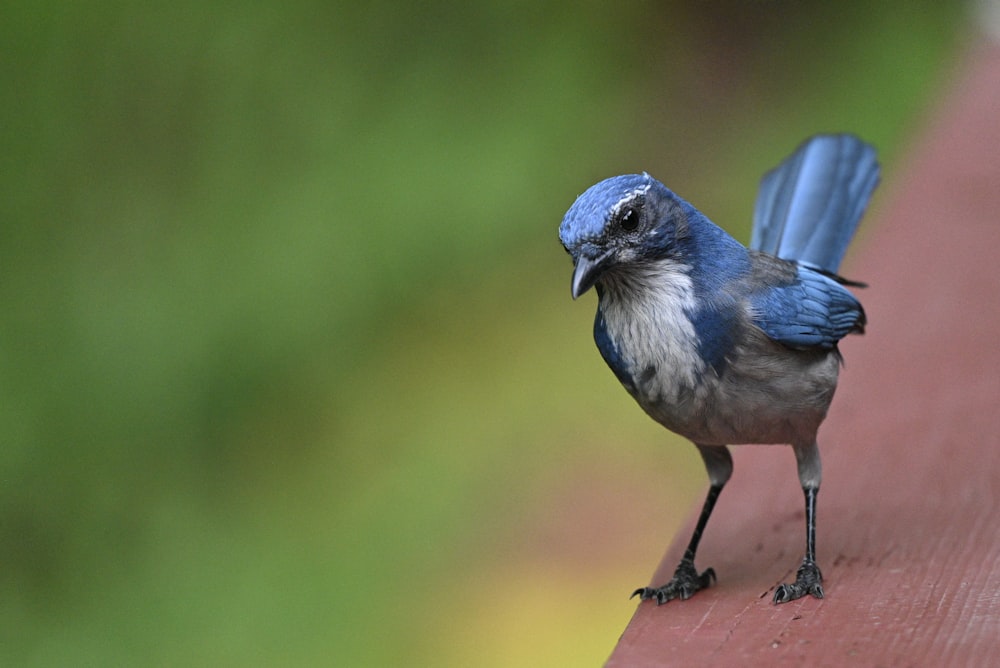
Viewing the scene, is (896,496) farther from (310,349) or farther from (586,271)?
(310,349)

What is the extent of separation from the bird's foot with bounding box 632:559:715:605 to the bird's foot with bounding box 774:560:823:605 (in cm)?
20

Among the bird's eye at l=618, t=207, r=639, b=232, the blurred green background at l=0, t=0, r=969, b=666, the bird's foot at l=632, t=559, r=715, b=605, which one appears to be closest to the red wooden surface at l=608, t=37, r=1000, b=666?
the bird's foot at l=632, t=559, r=715, b=605

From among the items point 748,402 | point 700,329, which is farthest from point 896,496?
point 700,329

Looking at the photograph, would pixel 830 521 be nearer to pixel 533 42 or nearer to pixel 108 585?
pixel 108 585

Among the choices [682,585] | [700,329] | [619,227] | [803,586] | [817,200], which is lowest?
[682,585]

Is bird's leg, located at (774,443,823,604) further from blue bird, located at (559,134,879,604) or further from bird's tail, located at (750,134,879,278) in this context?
bird's tail, located at (750,134,879,278)

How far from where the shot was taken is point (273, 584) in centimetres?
517

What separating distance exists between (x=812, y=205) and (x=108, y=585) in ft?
10.8

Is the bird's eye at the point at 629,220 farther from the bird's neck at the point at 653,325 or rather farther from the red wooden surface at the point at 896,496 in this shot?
the red wooden surface at the point at 896,496

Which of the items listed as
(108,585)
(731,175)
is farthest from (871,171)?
(731,175)

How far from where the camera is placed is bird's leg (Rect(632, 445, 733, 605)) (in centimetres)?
238

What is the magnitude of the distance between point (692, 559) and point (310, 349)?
372 cm

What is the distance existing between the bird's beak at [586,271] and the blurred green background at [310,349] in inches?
118

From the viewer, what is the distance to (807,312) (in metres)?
2.54
